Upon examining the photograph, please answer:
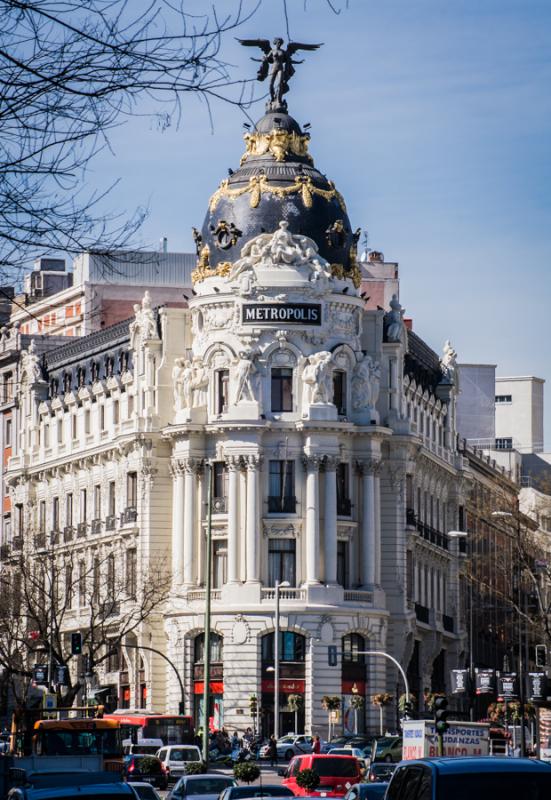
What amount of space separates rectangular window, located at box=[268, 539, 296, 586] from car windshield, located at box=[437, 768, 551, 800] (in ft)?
280

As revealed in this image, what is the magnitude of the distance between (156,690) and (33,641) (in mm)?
7722

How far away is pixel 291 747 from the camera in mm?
97062

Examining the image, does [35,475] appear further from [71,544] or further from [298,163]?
[298,163]

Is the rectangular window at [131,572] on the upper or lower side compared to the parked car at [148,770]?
upper

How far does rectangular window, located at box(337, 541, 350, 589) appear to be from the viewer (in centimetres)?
11338

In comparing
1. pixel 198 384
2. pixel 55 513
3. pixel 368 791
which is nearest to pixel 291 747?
pixel 198 384

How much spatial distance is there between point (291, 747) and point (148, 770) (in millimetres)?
24400

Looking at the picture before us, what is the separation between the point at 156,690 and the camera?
11375 centimetres

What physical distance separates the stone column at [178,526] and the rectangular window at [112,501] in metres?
6.55

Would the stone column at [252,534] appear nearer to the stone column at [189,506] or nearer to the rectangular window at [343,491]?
the stone column at [189,506]

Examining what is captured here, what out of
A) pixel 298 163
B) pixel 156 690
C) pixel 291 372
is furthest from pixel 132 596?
pixel 298 163

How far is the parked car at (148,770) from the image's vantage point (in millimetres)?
73000

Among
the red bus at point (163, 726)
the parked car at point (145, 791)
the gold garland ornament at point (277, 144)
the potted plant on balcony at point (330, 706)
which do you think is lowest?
the parked car at point (145, 791)

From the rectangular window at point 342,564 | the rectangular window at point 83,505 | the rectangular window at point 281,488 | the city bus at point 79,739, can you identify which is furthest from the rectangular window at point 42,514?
the city bus at point 79,739
